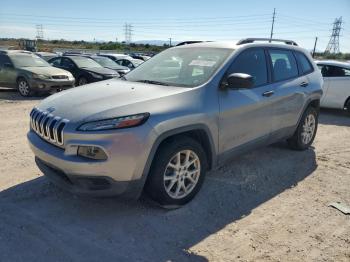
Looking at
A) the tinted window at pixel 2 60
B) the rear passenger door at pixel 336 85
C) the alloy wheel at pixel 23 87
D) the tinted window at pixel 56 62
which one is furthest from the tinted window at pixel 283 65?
the tinted window at pixel 56 62

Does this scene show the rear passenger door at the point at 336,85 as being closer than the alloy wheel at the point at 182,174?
No

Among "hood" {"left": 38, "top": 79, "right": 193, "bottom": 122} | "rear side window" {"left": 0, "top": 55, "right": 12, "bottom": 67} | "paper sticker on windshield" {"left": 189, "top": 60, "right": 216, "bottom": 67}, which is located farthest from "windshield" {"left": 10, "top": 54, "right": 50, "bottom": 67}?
"paper sticker on windshield" {"left": 189, "top": 60, "right": 216, "bottom": 67}

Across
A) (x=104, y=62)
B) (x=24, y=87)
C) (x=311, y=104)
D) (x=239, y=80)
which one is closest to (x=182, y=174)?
(x=239, y=80)

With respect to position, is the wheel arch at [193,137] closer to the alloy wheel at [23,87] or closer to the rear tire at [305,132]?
the rear tire at [305,132]

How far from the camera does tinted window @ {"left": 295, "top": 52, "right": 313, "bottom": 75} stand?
18.5 feet

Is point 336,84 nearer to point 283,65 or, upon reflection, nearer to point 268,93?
point 283,65

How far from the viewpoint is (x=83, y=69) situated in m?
13.5

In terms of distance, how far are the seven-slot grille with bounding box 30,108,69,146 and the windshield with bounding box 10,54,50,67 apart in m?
9.37

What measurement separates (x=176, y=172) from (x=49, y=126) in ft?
4.27

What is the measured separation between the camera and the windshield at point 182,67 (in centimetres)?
404

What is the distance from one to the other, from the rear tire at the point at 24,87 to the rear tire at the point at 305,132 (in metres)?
8.68

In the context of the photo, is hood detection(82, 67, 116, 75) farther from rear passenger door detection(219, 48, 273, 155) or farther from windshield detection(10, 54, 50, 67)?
rear passenger door detection(219, 48, 273, 155)

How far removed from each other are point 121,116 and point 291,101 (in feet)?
9.62

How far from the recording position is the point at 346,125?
859 cm
